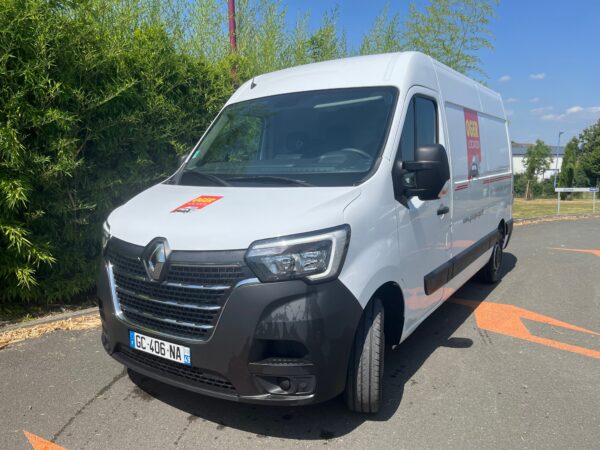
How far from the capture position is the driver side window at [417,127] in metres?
3.45

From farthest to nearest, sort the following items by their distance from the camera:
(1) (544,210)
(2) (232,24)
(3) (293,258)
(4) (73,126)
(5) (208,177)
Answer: (1) (544,210)
(2) (232,24)
(4) (73,126)
(5) (208,177)
(3) (293,258)

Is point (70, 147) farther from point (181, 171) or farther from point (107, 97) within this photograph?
point (181, 171)

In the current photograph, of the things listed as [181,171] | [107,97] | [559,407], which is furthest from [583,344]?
[107,97]

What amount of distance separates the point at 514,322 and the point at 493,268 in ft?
5.14

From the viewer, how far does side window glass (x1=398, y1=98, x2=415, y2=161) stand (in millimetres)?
3395

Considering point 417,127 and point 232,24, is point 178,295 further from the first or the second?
point 232,24

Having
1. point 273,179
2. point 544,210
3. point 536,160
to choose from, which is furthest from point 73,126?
point 536,160

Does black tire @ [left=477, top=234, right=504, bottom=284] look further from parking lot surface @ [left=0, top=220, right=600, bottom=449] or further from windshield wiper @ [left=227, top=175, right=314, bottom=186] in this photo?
windshield wiper @ [left=227, top=175, right=314, bottom=186]

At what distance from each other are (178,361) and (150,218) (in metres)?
0.90

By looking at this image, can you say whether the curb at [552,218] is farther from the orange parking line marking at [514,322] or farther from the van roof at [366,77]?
the van roof at [366,77]

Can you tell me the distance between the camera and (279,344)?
2574mm

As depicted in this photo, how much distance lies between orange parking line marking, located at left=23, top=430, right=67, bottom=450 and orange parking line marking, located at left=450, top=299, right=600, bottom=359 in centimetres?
392

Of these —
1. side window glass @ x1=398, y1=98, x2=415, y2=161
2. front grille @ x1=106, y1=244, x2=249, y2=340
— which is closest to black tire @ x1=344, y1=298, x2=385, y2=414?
front grille @ x1=106, y1=244, x2=249, y2=340

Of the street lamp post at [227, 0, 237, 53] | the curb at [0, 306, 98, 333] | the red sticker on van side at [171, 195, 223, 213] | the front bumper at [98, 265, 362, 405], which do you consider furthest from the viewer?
the street lamp post at [227, 0, 237, 53]
